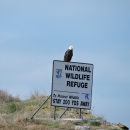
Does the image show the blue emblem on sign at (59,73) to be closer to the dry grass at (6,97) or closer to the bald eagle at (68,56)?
the bald eagle at (68,56)

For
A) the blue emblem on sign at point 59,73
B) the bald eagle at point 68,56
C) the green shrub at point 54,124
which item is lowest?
the green shrub at point 54,124

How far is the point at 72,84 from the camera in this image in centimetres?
1441

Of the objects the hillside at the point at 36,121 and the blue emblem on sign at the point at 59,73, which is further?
the blue emblem on sign at the point at 59,73

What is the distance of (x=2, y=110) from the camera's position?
19.1 m

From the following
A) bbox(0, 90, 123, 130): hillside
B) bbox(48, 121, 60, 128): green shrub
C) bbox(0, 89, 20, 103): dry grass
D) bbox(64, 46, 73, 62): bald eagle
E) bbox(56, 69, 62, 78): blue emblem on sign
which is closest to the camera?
bbox(0, 90, 123, 130): hillside

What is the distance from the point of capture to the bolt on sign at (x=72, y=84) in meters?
14.3

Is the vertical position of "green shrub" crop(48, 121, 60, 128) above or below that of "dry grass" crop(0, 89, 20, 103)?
below

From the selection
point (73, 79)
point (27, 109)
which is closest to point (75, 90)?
point (73, 79)

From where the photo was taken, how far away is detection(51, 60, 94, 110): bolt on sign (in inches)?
563

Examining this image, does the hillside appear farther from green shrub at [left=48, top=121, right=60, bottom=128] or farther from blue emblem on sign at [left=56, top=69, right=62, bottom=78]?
blue emblem on sign at [left=56, top=69, right=62, bottom=78]

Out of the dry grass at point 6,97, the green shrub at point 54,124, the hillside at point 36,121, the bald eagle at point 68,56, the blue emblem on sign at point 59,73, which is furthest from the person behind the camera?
the dry grass at point 6,97

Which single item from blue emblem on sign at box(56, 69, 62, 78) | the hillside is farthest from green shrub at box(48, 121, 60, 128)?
blue emblem on sign at box(56, 69, 62, 78)

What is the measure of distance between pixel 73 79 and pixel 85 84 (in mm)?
432

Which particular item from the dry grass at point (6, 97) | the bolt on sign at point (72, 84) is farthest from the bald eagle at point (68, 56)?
the dry grass at point (6, 97)
